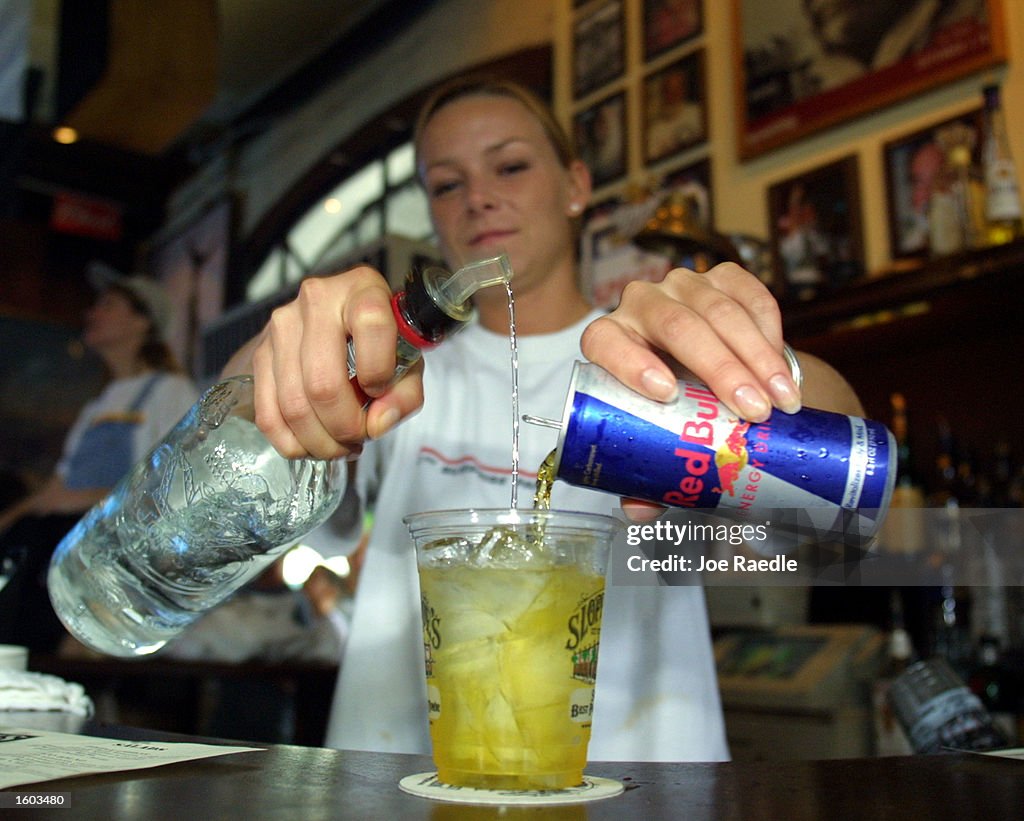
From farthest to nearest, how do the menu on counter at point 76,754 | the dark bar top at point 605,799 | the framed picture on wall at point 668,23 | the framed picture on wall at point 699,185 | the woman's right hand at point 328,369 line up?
1. the framed picture on wall at point 668,23
2. the framed picture on wall at point 699,185
3. the woman's right hand at point 328,369
4. the menu on counter at point 76,754
5. the dark bar top at point 605,799

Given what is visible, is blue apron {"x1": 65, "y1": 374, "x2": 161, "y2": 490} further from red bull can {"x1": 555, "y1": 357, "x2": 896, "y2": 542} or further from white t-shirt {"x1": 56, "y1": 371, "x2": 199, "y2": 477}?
red bull can {"x1": 555, "y1": 357, "x2": 896, "y2": 542}

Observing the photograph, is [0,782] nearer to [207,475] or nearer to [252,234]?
[207,475]

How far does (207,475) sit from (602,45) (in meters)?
2.73

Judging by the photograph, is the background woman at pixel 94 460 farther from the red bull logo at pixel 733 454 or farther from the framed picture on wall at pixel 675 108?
the red bull logo at pixel 733 454

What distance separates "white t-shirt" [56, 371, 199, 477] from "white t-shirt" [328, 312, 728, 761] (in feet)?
6.64

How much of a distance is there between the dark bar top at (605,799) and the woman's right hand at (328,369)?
0.26m

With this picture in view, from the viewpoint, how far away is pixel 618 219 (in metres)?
2.98

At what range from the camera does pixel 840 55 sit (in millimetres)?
2535

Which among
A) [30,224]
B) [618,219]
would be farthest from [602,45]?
[30,224]

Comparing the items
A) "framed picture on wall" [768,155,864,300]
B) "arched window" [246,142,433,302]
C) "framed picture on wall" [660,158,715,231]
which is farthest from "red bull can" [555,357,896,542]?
"arched window" [246,142,433,302]

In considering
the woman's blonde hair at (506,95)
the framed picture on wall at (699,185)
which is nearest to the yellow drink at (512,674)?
the woman's blonde hair at (506,95)

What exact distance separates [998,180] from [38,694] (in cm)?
196

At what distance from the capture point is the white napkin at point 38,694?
1049 millimetres

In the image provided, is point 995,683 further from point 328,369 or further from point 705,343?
point 328,369
